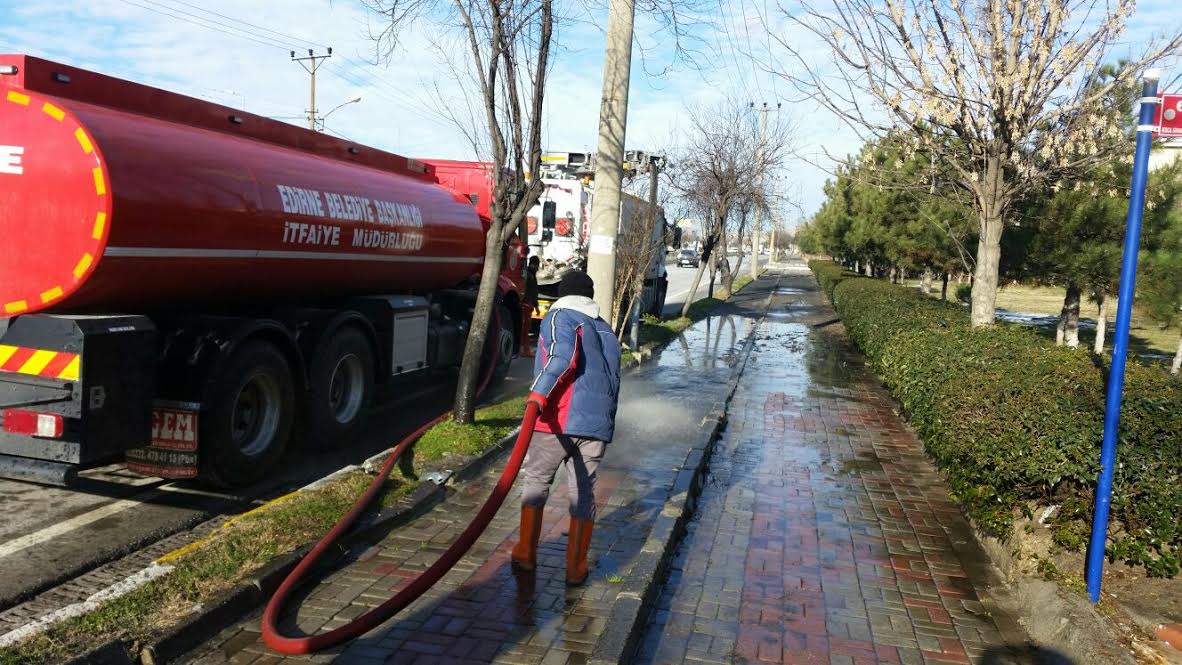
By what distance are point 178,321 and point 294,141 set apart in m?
2.43

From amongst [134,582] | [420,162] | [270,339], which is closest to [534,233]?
[420,162]

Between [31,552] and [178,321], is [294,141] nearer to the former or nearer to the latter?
[178,321]

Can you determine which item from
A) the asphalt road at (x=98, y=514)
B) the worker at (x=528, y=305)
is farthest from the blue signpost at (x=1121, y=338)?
the worker at (x=528, y=305)

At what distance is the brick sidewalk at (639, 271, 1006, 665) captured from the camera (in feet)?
14.9

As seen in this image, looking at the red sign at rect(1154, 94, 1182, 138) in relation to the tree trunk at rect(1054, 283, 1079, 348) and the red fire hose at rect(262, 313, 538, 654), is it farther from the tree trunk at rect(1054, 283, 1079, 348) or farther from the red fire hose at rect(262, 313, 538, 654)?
the tree trunk at rect(1054, 283, 1079, 348)

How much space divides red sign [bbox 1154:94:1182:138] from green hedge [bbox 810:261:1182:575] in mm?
1708

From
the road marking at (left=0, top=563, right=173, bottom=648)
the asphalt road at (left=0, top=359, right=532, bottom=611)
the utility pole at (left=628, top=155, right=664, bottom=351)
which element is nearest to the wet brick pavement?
the road marking at (left=0, top=563, right=173, bottom=648)

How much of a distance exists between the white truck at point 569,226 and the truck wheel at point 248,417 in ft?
26.8

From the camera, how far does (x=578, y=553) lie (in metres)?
5.00

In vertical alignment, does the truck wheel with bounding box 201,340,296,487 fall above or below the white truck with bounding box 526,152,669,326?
below

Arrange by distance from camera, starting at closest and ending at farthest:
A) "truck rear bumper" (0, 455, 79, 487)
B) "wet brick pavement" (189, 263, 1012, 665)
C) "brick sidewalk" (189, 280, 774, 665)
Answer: "brick sidewalk" (189, 280, 774, 665)
"wet brick pavement" (189, 263, 1012, 665)
"truck rear bumper" (0, 455, 79, 487)

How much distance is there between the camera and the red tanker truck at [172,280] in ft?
17.6

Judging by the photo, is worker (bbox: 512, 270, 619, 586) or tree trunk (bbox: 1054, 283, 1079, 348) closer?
worker (bbox: 512, 270, 619, 586)

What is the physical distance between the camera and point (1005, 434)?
573 centimetres
